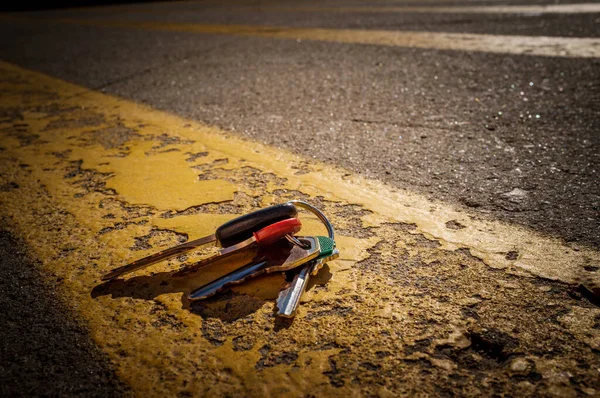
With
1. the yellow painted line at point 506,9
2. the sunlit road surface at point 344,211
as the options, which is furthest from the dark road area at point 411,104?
the yellow painted line at point 506,9

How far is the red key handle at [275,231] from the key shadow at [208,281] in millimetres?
42

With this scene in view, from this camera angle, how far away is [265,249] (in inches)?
39.2

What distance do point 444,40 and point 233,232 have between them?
3.24 meters

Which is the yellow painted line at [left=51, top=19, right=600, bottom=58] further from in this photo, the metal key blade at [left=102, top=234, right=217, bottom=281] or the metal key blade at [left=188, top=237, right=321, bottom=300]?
the metal key blade at [left=102, top=234, right=217, bottom=281]

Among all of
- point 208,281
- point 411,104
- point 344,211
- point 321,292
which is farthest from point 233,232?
point 411,104

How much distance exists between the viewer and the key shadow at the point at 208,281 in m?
0.90

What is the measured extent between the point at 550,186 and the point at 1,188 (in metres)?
1.76

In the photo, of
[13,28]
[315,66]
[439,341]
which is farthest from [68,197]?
[13,28]

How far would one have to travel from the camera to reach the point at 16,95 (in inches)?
103

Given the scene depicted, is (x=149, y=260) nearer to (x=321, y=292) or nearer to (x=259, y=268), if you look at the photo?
(x=259, y=268)

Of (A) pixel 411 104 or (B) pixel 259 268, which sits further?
(A) pixel 411 104

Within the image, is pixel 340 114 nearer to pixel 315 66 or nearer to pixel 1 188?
pixel 315 66

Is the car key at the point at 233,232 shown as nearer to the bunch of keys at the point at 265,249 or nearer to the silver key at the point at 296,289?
the bunch of keys at the point at 265,249

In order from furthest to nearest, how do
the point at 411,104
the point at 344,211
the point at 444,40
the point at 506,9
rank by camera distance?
the point at 506,9
the point at 444,40
the point at 411,104
the point at 344,211
